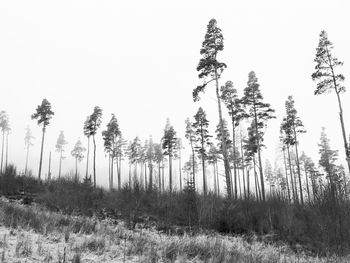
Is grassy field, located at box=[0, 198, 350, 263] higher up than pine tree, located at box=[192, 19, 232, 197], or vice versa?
pine tree, located at box=[192, 19, 232, 197]

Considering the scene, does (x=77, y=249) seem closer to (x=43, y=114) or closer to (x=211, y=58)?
(x=211, y=58)

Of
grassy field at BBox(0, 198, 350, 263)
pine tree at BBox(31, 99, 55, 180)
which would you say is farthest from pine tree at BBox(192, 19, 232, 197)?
pine tree at BBox(31, 99, 55, 180)

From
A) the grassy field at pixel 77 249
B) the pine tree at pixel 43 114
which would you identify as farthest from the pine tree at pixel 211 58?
the pine tree at pixel 43 114

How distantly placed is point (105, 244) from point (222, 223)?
681cm

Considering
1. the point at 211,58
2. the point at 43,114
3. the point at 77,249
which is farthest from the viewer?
the point at 43,114

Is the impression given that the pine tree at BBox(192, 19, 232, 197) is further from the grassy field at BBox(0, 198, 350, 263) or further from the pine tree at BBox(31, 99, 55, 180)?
the pine tree at BBox(31, 99, 55, 180)

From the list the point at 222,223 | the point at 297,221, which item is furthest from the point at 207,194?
the point at 297,221

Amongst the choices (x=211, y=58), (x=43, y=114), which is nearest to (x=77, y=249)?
(x=211, y=58)

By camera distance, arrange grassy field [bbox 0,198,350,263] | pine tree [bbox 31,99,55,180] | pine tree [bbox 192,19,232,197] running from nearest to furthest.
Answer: grassy field [bbox 0,198,350,263]
pine tree [bbox 192,19,232,197]
pine tree [bbox 31,99,55,180]

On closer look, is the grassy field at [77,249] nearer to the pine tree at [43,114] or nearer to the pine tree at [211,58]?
the pine tree at [211,58]

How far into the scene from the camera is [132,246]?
5.39 meters

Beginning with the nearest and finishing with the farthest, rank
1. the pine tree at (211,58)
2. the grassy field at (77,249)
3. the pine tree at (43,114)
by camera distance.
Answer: the grassy field at (77,249) < the pine tree at (211,58) < the pine tree at (43,114)

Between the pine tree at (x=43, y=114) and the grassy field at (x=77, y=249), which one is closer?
the grassy field at (x=77, y=249)

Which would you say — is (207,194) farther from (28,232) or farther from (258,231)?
(28,232)
